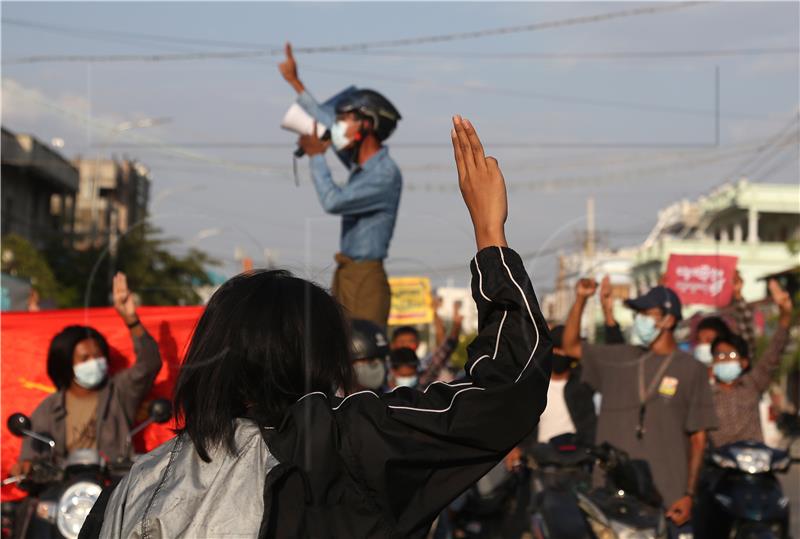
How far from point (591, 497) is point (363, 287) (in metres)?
1.98

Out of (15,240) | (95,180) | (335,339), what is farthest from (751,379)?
(95,180)

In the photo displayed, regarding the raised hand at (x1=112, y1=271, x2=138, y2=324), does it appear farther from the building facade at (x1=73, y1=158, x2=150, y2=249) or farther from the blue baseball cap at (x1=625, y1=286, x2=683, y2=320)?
the building facade at (x1=73, y1=158, x2=150, y2=249)

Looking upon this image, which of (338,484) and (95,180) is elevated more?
(95,180)

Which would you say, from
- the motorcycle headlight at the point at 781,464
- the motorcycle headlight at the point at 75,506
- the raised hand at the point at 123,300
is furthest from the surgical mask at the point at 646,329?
the motorcycle headlight at the point at 75,506

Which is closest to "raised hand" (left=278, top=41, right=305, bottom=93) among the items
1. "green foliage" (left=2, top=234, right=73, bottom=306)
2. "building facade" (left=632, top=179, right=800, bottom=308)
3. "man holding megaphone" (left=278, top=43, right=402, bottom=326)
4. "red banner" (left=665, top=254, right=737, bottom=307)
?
"man holding megaphone" (left=278, top=43, right=402, bottom=326)

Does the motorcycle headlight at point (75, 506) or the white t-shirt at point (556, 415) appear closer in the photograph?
the motorcycle headlight at point (75, 506)

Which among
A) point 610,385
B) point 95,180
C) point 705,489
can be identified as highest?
point 95,180

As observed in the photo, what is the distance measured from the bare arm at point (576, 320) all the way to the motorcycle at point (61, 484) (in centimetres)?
232

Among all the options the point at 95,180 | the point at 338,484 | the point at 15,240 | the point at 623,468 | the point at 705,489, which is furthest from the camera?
the point at 95,180

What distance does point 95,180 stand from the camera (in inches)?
2447

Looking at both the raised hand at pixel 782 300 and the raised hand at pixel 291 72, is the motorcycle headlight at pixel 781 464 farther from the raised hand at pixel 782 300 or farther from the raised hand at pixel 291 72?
the raised hand at pixel 291 72

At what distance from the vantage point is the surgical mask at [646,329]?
25.6 feet

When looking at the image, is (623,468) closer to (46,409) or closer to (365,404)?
(46,409)

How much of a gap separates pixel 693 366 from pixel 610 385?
464 mm
